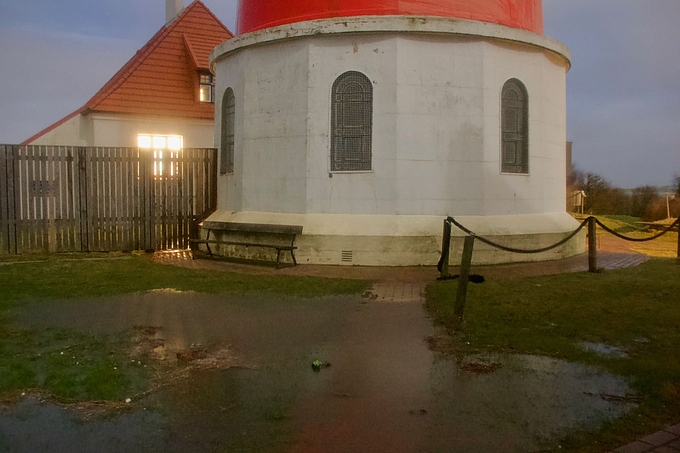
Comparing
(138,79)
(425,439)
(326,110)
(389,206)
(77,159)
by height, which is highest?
(138,79)

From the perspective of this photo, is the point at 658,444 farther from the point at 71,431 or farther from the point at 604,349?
the point at 71,431

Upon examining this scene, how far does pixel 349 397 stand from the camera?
5.27 metres

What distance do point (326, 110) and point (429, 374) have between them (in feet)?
27.4

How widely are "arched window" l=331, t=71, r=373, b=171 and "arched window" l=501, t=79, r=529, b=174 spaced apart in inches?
121

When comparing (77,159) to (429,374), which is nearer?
(429,374)

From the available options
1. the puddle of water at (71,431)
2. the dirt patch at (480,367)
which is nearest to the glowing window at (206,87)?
the dirt patch at (480,367)

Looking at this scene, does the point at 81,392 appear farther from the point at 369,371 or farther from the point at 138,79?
the point at 138,79

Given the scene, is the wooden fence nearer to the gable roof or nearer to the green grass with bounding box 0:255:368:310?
the green grass with bounding box 0:255:368:310

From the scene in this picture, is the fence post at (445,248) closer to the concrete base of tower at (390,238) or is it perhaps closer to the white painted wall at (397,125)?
the concrete base of tower at (390,238)

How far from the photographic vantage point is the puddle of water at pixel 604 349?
649 centimetres

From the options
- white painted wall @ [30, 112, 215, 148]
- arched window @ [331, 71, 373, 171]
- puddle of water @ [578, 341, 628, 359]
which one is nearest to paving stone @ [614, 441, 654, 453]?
puddle of water @ [578, 341, 628, 359]

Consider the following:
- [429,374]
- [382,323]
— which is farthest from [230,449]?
[382,323]

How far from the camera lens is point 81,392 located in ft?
17.3

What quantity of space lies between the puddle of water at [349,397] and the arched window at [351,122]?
5.89 meters
